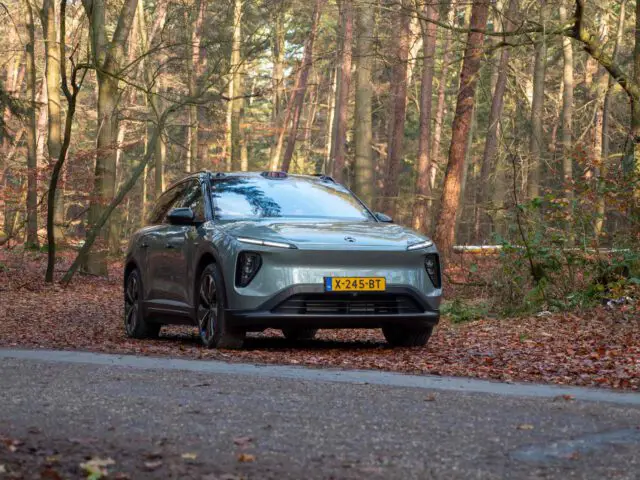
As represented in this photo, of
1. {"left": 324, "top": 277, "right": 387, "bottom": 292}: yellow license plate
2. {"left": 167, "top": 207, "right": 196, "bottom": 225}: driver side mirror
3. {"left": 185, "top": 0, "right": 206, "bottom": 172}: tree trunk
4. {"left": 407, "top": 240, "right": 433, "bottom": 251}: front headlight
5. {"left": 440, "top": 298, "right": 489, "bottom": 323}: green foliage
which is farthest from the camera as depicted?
{"left": 185, "top": 0, "right": 206, "bottom": 172}: tree trunk

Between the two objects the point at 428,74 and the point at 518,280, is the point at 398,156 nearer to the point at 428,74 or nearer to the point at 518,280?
the point at 428,74

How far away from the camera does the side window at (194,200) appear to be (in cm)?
1187

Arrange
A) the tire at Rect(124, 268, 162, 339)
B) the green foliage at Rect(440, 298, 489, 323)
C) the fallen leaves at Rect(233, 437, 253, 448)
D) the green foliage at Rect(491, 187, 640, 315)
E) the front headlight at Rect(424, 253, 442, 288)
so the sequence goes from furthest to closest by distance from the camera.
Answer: the green foliage at Rect(440, 298, 489, 323) → the green foliage at Rect(491, 187, 640, 315) → the tire at Rect(124, 268, 162, 339) → the front headlight at Rect(424, 253, 442, 288) → the fallen leaves at Rect(233, 437, 253, 448)

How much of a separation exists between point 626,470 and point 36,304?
15.4 metres

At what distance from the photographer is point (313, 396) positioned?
7.32 m

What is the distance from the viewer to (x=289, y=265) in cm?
1037

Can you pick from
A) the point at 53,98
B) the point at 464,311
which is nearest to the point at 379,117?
the point at 53,98

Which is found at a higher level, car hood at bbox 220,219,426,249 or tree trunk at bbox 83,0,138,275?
tree trunk at bbox 83,0,138,275

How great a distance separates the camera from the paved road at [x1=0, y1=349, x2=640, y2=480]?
16.7 feet

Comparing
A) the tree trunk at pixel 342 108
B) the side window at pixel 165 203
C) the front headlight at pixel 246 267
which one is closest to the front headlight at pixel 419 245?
the front headlight at pixel 246 267

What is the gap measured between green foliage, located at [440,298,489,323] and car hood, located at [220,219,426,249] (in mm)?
4795

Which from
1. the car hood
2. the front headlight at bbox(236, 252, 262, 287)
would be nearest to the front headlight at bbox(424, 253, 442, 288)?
the car hood

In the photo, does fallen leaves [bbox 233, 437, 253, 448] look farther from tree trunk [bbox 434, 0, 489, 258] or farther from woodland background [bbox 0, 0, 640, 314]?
tree trunk [bbox 434, 0, 489, 258]

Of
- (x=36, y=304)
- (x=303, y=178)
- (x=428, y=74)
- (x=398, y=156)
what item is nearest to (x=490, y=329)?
(x=303, y=178)
